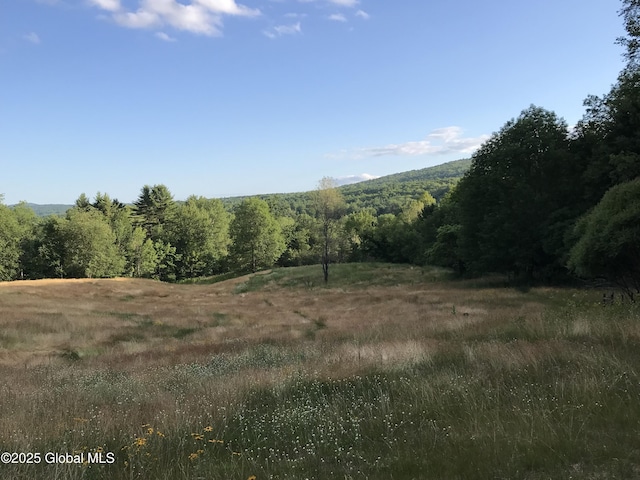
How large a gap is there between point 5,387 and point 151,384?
291cm

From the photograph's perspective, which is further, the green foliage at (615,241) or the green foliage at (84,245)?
the green foliage at (84,245)

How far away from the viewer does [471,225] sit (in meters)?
40.8

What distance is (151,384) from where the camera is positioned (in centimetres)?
806

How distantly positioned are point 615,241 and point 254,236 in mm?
69459

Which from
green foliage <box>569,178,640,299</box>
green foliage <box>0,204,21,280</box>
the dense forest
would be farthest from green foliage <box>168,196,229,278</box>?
green foliage <box>569,178,640,299</box>

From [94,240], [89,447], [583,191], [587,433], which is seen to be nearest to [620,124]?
[583,191]

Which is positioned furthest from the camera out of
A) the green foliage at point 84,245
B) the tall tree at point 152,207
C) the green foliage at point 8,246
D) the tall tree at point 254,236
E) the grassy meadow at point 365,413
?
the tall tree at point 152,207

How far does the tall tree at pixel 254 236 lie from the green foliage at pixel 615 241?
6702 cm

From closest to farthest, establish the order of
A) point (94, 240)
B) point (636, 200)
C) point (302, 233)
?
point (636, 200)
point (94, 240)
point (302, 233)

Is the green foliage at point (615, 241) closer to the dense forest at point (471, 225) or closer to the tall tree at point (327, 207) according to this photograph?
the dense forest at point (471, 225)

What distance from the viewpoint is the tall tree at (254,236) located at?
80250mm

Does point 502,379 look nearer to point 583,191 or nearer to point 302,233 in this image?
point 583,191

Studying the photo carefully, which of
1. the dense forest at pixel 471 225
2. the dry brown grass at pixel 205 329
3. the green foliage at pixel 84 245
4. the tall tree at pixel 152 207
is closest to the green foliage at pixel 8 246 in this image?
the dense forest at pixel 471 225

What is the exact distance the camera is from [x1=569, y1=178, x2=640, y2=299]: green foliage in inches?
579
